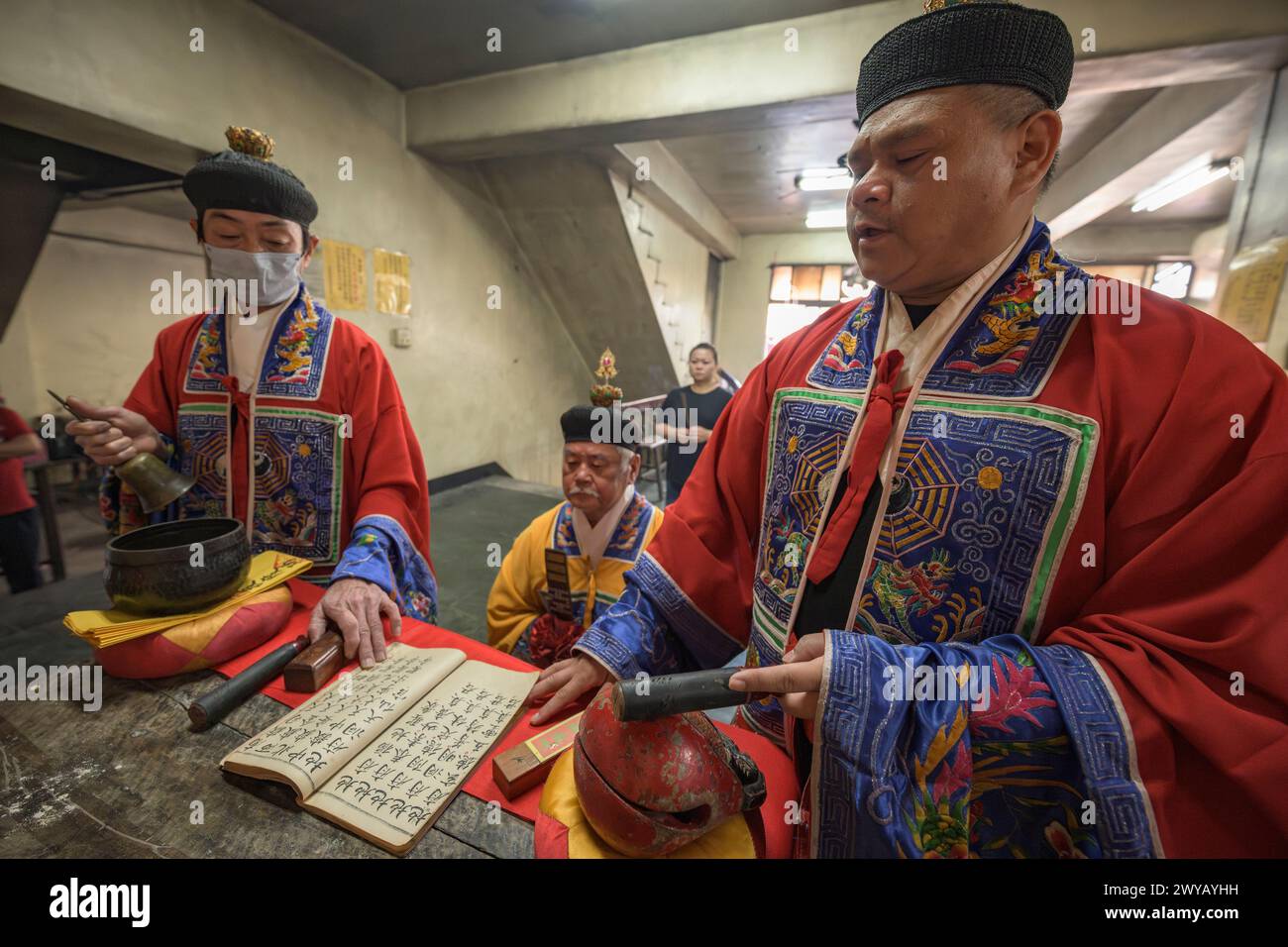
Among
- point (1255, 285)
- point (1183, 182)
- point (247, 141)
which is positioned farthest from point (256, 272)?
point (1183, 182)

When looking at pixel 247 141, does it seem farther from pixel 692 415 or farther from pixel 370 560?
pixel 692 415

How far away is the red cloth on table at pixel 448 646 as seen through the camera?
0.91 meters

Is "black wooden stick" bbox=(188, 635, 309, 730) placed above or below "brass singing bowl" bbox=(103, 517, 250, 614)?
below

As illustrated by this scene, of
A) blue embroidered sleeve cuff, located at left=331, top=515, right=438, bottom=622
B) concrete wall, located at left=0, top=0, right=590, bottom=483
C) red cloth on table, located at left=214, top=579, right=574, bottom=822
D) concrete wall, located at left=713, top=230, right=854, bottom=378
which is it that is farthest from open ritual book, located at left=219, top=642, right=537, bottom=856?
concrete wall, located at left=713, top=230, right=854, bottom=378

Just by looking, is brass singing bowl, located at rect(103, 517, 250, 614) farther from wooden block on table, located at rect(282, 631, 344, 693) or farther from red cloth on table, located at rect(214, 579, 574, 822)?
wooden block on table, located at rect(282, 631, 344, 693)

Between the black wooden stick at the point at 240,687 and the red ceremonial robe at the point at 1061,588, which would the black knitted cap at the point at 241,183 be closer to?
the black wooden stick at the point at 240,687

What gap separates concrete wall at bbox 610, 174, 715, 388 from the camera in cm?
632

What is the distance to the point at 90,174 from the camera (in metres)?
4.51

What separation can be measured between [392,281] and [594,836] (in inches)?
215

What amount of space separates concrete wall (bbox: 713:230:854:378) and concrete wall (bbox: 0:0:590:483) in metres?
3.93

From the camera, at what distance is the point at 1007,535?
88 centimetres

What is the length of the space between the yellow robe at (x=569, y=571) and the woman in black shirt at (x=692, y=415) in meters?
2.35

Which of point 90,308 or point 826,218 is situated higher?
point 826,218

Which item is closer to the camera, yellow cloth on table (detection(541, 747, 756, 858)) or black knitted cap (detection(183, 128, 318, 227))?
yellow cloth on table (detection(541, 747, 756, 858))
